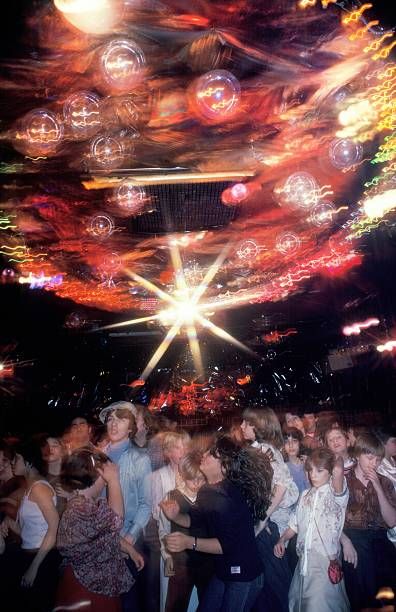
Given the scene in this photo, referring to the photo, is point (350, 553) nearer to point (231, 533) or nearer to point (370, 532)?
point (370, 532)

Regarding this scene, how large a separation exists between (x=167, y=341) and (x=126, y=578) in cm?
857

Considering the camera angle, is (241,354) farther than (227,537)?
Yes

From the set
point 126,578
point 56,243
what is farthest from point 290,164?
point 126,578

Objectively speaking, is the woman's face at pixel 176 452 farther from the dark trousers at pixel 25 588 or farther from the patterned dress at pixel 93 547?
the dark trousers at pixel 25 588

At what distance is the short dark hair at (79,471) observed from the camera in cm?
282

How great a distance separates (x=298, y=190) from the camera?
4.15 meters

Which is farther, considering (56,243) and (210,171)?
(56,243)

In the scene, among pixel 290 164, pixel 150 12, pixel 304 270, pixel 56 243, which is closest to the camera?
pixel 150 12

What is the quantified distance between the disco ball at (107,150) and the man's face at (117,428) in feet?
7.37

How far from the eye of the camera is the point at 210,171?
378 centimetres

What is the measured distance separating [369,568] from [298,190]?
3288 millimetres

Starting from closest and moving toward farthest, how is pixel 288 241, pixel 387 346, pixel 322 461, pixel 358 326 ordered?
1. pixel 322 461
2. pixel 288 241
3. pixel 387 346
4. pixel 358 326

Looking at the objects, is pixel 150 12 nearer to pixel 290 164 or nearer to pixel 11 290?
pixel 290 164

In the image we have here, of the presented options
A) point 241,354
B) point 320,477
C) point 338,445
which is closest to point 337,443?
point 338,445
